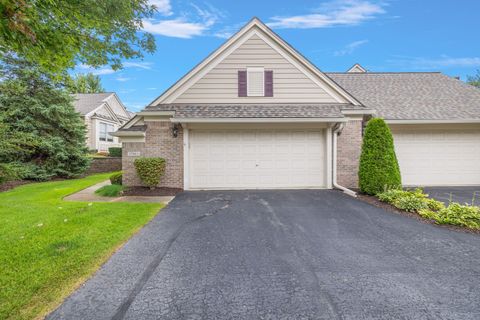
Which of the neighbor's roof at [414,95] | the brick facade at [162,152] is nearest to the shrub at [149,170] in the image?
the brick facade at [162,152]

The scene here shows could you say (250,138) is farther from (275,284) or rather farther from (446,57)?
(446,57)

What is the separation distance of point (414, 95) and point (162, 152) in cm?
1225

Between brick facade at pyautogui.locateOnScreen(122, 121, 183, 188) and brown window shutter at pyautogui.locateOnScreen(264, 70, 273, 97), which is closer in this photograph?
brick facade at pyautogui.locateOnScreen(122, 121, 183, 188)

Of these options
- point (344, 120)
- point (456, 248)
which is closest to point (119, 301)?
point (456, 248)

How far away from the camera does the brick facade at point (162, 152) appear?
892 centimetres

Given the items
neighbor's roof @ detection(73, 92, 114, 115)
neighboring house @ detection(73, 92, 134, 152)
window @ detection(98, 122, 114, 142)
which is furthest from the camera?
window @ detection(98, 122, 114, 142)

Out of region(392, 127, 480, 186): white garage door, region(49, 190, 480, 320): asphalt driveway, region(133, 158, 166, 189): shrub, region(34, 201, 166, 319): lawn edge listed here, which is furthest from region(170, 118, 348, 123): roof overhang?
region(34, 201, 166, 319): lawn edge

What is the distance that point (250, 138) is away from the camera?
9.17 m

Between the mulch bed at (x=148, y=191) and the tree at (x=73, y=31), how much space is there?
420 centimetres

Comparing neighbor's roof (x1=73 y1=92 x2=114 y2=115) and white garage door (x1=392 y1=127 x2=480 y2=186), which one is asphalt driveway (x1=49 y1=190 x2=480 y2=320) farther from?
neighbor's roof (x1=73 y1=92 x2=114 y2=115)

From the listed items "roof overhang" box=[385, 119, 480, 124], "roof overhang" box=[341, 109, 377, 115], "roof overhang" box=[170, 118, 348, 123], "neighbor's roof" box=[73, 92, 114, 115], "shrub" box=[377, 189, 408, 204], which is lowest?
"shrub" box=[377, 189, 408, 204]

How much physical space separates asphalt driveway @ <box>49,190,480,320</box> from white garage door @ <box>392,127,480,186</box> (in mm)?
5688

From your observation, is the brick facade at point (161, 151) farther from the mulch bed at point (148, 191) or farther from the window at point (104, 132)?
the window at point (104, 132)

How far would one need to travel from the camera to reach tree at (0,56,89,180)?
40.9 feet
